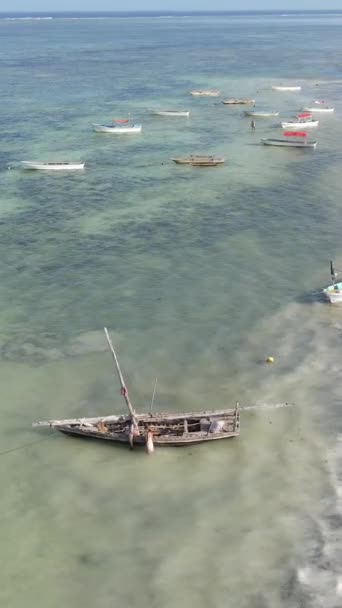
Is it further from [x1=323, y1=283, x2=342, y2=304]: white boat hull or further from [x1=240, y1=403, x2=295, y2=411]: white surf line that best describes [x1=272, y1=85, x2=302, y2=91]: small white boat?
[x1=240, y1=403, x2=295, y2=411]: white surf line

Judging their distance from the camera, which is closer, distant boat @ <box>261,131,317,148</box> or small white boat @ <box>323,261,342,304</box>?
small white boat @ <box>323,261,342,304</box>

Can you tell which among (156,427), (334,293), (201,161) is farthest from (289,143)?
(156,427)

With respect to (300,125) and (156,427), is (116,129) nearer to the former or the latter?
(300,125)

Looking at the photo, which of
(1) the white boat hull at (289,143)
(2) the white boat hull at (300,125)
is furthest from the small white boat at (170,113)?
(1) the white boat hull at (289,143)

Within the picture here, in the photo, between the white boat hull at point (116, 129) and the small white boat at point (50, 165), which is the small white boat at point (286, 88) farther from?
the small white boat at point (50, 165)

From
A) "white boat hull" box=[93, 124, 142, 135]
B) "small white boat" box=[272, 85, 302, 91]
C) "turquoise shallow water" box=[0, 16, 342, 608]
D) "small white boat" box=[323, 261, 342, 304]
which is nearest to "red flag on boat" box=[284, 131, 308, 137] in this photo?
"turquoise shallow water" box=[0, 16, 342, 608]

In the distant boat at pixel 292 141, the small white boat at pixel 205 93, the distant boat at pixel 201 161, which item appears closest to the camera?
the distant boat at pixel 201 161
